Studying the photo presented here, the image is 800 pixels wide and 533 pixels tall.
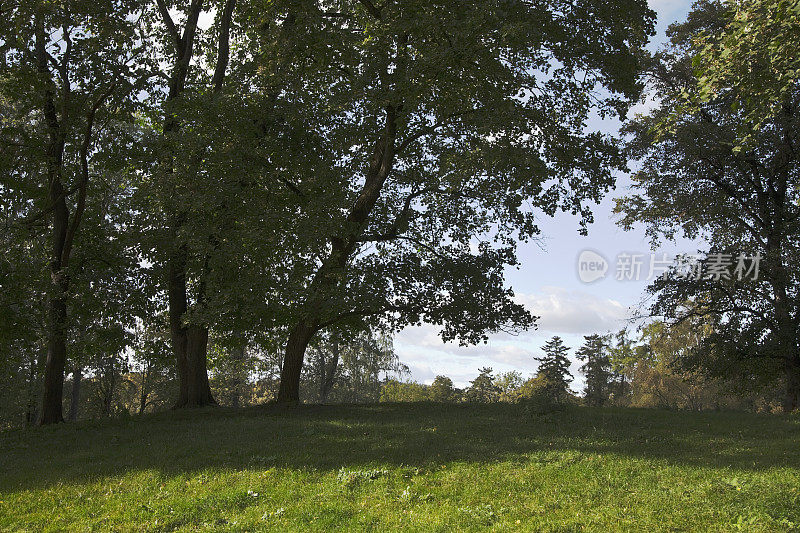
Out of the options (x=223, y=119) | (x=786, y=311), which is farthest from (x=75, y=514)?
(x=786, y=311)

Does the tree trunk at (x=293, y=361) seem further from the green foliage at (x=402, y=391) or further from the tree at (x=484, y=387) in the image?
the tree at (x=484, y=387)

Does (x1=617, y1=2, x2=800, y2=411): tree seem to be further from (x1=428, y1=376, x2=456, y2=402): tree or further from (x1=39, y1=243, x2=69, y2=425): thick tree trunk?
(x1=428, y1=376, x2=456, y2=402): tree

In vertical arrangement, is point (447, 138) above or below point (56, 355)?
above

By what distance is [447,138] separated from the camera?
24.0 m

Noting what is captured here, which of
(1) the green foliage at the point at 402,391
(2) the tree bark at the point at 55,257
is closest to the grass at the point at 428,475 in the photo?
(2) the tree bark at the point at 55,257

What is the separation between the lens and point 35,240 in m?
26.8

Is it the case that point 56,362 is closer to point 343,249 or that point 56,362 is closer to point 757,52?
point 343,249

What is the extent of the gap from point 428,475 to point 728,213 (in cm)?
2093

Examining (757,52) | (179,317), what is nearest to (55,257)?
(179,317)

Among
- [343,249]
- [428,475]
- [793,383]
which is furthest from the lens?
[793,383]

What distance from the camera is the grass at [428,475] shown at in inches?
363

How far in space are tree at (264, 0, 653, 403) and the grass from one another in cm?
485

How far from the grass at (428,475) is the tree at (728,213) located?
7.65 metres

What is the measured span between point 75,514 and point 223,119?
14.0 metres
